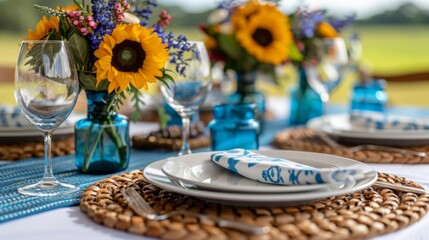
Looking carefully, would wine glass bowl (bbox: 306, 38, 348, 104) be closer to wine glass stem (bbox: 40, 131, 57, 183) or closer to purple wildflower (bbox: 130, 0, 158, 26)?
purple wildflower (bbox: 130, 0, 158, 26)

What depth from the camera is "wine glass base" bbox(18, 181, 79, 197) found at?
805 mm

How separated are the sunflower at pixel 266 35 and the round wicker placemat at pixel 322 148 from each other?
0.23m

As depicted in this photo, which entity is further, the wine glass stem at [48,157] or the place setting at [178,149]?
the wine glass stem at [48,157]

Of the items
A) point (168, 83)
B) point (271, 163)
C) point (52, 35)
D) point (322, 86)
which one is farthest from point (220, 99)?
point (271, 163)

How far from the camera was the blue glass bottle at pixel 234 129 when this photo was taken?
1.19m

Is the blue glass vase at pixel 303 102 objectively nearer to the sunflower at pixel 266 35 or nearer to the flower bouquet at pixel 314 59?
the flower bouquet at pixel 314 59

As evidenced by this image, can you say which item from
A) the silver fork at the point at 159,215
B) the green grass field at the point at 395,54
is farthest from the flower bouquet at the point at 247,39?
the green grass field at the point at 395,54

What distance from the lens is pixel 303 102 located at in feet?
5.76

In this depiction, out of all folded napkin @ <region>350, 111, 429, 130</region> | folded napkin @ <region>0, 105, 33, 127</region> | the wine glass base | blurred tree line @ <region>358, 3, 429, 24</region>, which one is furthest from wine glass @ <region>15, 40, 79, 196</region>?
blurred tree line @ <region>358, 3, 429, 24</region>

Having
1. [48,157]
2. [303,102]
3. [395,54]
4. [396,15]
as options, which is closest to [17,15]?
[396,15]

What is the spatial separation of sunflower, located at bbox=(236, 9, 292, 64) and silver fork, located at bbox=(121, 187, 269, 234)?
84 cm

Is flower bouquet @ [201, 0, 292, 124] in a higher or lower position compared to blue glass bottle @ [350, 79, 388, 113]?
higher

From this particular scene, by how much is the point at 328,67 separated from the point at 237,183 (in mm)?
992

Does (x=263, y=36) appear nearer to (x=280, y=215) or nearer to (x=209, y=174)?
(x=209, y=174)
